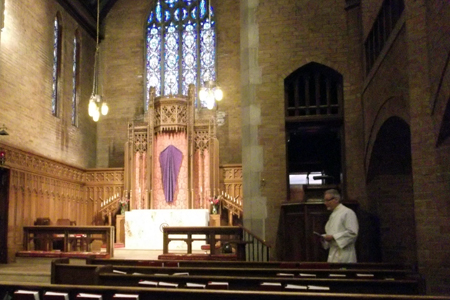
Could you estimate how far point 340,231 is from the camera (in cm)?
611

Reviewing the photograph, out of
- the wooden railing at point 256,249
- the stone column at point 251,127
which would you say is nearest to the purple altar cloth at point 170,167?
the stone column at point 251,127

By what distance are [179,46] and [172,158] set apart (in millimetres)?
4697

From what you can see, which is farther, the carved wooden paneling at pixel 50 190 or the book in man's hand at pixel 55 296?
the carved wooden paneling at pixel 50 190

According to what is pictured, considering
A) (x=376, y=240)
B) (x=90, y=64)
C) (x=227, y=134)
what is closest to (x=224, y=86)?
(x=227, y=134)

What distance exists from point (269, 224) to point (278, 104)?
2.45m

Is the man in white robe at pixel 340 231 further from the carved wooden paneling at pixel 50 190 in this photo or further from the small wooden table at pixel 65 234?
the carved wooden paneling at pixel 50 190

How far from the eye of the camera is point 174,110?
53.8ft

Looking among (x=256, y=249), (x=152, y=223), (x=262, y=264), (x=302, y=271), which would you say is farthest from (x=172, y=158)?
(x=302, y=271)

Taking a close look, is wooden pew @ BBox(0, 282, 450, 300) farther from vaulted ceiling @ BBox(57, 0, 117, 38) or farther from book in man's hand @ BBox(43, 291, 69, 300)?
vaulted ceiling @ BBox(57, 0, 117, 38)

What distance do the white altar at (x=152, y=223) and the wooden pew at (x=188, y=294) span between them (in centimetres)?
935

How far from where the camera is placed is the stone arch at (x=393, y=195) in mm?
8742

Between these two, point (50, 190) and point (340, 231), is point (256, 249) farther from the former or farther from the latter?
point (50, 190)

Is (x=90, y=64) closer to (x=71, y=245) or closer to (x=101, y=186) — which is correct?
(x=101, y=186)

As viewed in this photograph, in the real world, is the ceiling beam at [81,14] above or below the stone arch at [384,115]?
above
